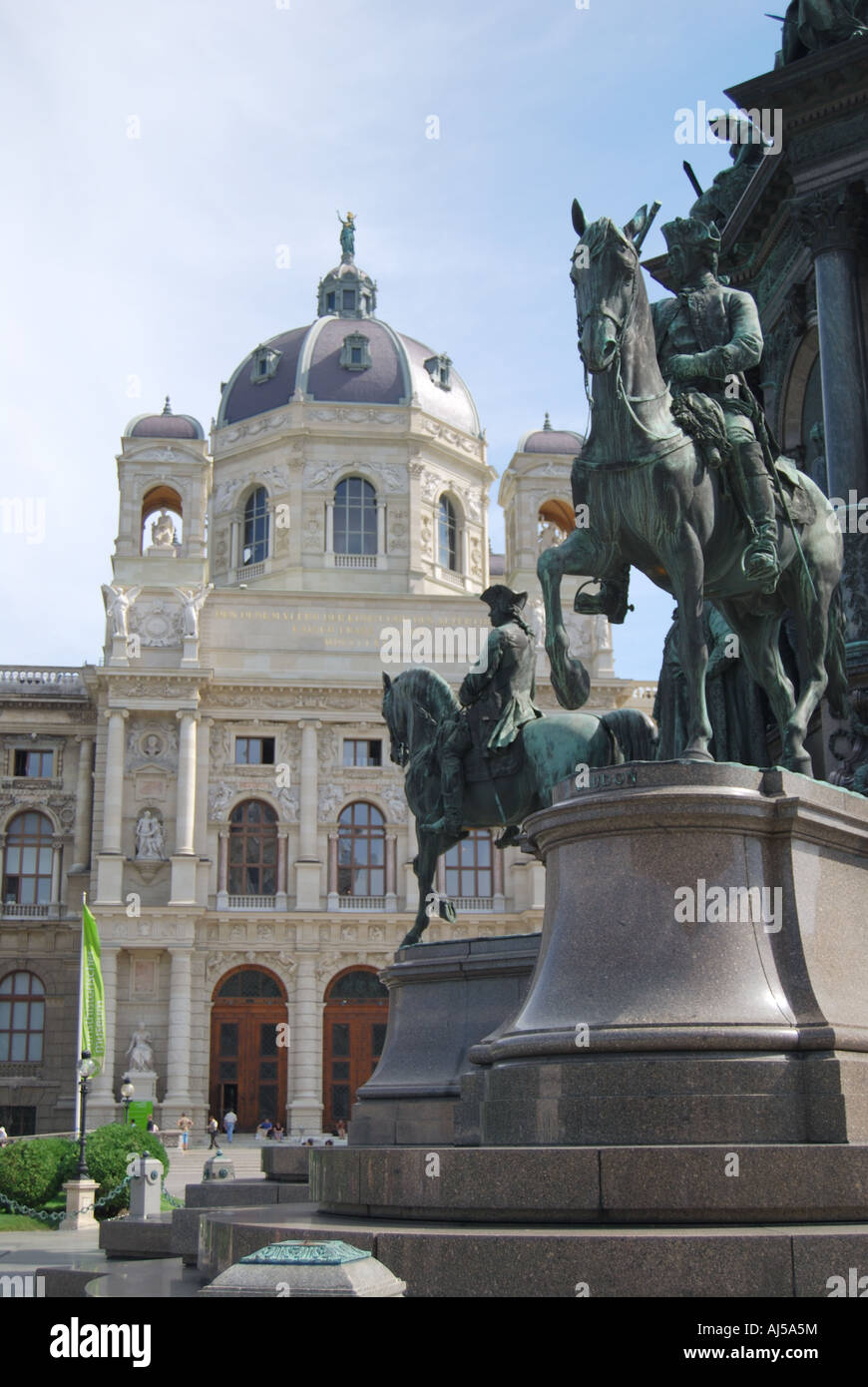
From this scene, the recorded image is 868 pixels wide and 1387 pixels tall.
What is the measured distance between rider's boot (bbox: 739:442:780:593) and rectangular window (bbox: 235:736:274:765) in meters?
41.3

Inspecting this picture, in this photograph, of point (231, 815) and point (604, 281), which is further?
point (231, 815)

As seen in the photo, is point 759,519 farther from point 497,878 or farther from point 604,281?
point 497,878

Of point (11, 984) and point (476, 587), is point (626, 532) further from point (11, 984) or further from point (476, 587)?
point (476, 587)

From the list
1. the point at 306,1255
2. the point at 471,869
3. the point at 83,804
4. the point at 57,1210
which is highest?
the point at 83,804

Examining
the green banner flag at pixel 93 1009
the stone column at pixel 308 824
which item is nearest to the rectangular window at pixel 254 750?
the stone column at pixel 308 824

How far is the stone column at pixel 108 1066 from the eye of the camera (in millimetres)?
44219

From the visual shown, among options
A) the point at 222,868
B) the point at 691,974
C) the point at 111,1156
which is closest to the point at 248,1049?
the point at 222,868

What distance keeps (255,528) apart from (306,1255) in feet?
170

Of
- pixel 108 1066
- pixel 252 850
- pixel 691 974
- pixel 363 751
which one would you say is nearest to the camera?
pixel 691 974

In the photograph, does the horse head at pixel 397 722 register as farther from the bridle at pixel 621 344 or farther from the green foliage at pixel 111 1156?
the green foliage at pixel 111 1156

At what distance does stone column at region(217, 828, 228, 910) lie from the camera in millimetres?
47312

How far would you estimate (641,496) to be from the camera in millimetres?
7527

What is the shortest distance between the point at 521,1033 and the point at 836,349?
6094 mm
